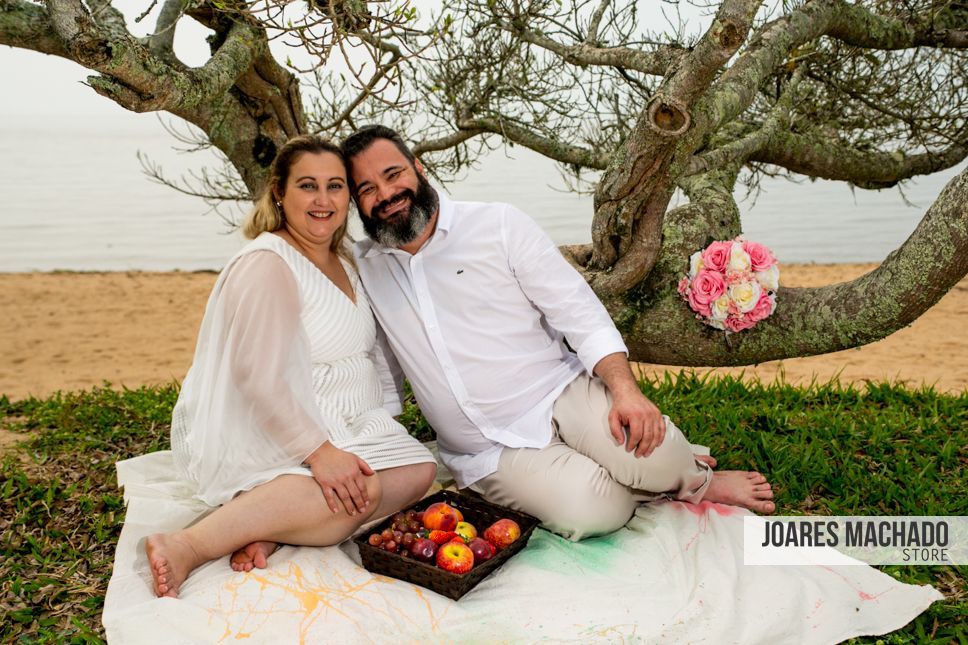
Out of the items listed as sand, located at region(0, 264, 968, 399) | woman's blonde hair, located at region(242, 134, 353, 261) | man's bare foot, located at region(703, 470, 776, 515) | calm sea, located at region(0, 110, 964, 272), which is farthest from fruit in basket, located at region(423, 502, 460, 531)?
calm sea, located at region(0, 110, 964, 272)

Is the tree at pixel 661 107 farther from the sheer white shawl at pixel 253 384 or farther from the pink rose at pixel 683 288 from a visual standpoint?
the sheer white shawl at pixel 253 384

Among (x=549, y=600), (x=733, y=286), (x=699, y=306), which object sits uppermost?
(x=733, y=286)

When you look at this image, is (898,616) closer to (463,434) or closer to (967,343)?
(463,434)

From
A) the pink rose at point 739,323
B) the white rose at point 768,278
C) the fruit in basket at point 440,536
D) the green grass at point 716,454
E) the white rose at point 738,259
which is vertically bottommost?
the green grass at point 716,454

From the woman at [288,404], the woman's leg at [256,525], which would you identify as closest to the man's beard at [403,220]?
the woman at [288,404]

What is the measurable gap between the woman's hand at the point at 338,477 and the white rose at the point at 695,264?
1.83m

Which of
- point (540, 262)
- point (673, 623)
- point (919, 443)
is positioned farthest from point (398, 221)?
point (919, 443)

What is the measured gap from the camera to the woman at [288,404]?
2.79 m

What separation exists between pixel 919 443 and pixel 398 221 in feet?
9.70

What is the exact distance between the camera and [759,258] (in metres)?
3.65

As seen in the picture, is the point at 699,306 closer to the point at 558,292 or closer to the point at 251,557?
the point at 558,292

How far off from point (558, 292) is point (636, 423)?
622 mm

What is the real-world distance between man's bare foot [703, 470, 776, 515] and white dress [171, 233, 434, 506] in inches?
47.6

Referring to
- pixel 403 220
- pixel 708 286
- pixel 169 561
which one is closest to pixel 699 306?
pixel 708 286
